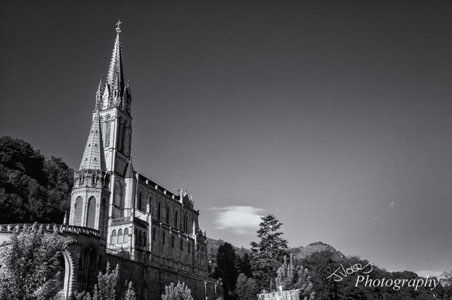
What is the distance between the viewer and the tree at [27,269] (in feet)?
76.1

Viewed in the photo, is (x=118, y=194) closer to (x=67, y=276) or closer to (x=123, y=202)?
(x=123, y=202)

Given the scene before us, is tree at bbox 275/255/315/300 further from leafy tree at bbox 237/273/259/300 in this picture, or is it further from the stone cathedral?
leafy tree at bbox 237/273/259/300

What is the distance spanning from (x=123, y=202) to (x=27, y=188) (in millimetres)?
15113

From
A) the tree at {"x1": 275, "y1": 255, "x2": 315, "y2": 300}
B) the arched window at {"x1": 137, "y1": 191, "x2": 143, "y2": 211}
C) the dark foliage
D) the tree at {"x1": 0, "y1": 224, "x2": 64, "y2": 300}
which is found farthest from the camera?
the arched window at {"x1": 137, "y1": 191, "x2": 143, "y2": 211}

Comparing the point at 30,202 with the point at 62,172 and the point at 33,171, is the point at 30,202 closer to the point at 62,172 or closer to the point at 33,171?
the point at 33,171

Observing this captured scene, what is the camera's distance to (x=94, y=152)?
5678 centimetres

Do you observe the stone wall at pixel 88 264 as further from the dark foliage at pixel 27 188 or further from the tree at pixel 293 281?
the dark foliage at pixel 27 188

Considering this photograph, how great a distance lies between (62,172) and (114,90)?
75.0ft

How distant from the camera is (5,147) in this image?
223 ft

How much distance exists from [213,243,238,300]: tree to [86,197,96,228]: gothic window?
101 ft

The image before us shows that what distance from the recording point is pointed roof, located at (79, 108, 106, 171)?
182ft

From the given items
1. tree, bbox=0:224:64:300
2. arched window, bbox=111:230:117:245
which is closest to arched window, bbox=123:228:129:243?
arched window, bbox=111:230:117:245

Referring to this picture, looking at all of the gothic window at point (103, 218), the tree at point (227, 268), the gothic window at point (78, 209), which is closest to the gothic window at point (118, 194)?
the gothic window at point (103, 218)

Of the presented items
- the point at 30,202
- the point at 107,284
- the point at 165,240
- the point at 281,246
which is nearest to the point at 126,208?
the point at 165,240
